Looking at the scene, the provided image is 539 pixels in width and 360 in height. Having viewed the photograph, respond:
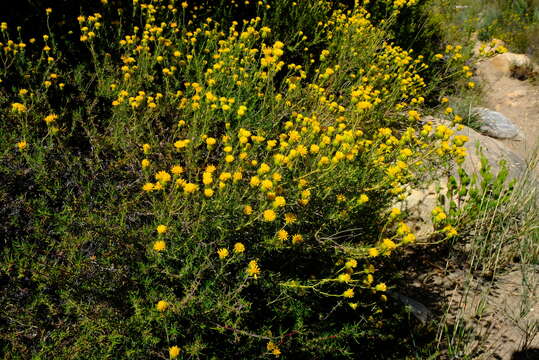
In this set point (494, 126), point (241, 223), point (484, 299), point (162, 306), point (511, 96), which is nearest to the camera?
point (162, 306)

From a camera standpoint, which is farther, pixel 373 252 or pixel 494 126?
pixel 494 126

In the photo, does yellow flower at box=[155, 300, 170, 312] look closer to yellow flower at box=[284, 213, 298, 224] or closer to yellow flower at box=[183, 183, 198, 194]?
yellow flower at box=[183, 183, 198, 194]

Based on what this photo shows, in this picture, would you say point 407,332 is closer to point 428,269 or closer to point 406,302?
point 406,302

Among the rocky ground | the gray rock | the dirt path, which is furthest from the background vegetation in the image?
the dirt path

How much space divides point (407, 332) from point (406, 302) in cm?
23

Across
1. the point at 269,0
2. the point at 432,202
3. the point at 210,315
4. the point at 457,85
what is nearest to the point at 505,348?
the point at 432,202

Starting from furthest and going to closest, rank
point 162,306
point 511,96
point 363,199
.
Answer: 1. point 511,96
2. point 363,199
3. point 162,306

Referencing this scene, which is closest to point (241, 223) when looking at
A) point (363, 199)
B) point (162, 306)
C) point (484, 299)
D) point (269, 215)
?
point (269, 215)

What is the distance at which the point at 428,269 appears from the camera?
131 inches

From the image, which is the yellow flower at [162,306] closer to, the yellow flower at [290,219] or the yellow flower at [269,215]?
the yellow flower at [269,215]

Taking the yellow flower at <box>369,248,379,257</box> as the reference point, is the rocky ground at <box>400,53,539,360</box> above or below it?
below

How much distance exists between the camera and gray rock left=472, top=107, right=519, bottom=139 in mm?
6482

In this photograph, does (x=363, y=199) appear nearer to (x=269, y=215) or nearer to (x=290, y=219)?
(x=290, y=219)

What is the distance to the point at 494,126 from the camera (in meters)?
6.59
